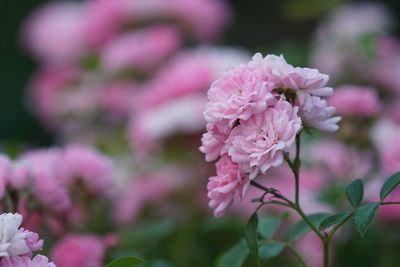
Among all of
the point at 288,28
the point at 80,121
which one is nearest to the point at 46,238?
the point at 80,121

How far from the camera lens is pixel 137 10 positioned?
7.88 ft

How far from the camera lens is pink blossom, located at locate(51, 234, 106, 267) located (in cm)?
121

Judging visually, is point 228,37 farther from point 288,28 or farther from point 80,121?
point 80,121

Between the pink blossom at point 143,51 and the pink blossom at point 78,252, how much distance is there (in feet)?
3.29

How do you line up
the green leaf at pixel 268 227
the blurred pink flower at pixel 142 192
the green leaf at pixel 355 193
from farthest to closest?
1. the blurred pink flower at pixel 142 192
2. the green leaf at pixel 268 227
3. the green leaf at pixel 355 193

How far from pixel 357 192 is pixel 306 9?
1349 mm

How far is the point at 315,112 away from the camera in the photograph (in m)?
0.94

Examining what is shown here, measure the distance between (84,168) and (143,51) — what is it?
2.87 ft

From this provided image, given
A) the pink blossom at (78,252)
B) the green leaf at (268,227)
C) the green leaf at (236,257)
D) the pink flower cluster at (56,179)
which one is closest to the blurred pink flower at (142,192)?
the pink flower cluster at (56,179)

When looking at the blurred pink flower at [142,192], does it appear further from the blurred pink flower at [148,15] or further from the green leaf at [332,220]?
the green leaf at [332,220]

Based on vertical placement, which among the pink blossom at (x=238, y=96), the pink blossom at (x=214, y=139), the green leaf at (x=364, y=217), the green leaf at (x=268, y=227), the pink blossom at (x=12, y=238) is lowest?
the green leaf at (x=268, y=227)

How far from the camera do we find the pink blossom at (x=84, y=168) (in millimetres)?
1400

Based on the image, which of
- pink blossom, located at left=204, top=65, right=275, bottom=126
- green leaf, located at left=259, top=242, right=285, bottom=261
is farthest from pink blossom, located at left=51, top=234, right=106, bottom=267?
pink blossom, located at left=204, top=65, right=275, bottom=126

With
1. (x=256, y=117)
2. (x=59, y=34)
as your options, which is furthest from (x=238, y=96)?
(x=59, y=34)
